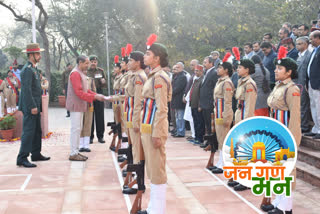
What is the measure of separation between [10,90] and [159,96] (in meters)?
11.5

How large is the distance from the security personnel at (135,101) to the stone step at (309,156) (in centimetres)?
284

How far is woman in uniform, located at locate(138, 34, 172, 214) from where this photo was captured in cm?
357

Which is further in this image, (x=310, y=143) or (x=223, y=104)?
(x=310, y=143)

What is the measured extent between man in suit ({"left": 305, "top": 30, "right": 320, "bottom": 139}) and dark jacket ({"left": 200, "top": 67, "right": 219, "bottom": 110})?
6.59 ft

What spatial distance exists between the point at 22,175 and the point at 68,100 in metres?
1.63

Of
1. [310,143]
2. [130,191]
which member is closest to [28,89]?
[130,191]


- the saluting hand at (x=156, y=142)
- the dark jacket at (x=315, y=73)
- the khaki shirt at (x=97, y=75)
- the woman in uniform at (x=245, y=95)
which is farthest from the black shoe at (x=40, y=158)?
the dark jacket at (x=315, y=73)

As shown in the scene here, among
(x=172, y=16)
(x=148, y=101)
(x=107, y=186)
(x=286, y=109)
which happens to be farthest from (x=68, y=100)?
(x=172, y=16)

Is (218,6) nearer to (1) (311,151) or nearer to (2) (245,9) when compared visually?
(2) (245,9)

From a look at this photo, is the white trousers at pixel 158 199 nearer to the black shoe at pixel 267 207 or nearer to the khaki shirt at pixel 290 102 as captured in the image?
the black shoe at pixel 267 207

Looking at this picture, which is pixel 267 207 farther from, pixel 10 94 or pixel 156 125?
pixel 10 94

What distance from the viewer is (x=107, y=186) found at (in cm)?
525

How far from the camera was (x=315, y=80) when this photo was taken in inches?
240

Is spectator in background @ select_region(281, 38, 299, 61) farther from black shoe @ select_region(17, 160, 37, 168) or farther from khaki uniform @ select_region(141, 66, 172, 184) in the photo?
black shoe @ select_region(17, 160, 37, 168)
